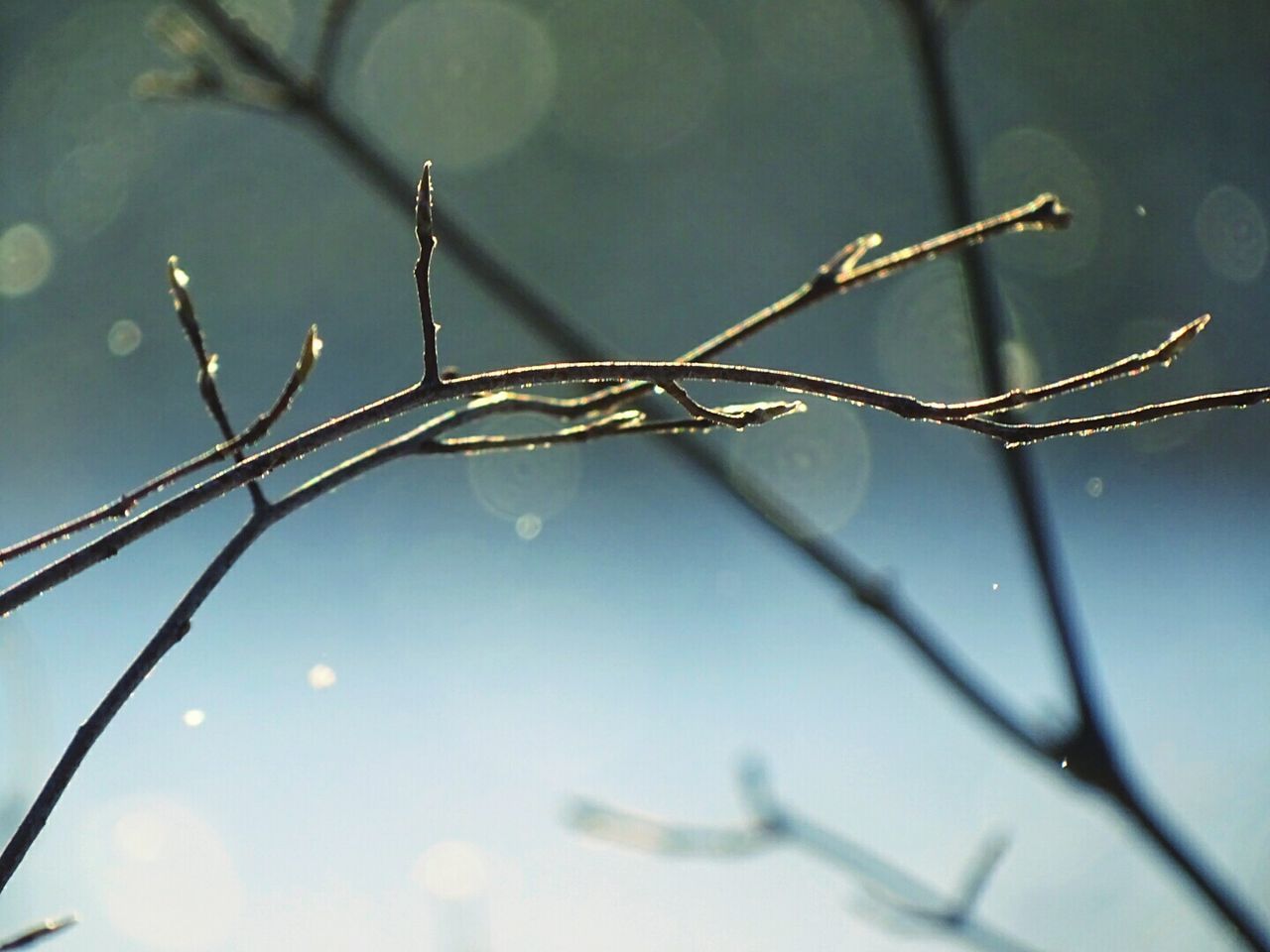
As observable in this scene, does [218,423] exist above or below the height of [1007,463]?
below

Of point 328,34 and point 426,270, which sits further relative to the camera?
point 328,34

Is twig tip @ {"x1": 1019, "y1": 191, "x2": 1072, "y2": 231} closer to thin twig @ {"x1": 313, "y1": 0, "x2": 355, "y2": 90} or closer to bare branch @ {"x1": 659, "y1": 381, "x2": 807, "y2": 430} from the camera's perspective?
bare branch @ {"x1": 659, "y1": 381, "x2": 807, "y2": 430}

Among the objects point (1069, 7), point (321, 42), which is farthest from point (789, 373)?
point (1069, 7)

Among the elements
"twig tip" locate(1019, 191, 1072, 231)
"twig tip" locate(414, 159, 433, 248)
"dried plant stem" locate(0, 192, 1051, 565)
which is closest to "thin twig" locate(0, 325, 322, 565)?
"dried plant stem" locate(0, 192, 1051, 565)

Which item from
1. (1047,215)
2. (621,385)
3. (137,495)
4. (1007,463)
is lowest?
(137,495)

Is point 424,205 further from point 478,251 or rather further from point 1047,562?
point 1047,562

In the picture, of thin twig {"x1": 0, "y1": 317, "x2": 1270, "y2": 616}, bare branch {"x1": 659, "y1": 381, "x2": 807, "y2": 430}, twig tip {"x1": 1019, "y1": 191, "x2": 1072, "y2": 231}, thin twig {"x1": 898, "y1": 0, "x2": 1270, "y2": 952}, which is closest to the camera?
thin twig {"x1": 0, "y1": 317, "x2": 1270, "y2": 616}

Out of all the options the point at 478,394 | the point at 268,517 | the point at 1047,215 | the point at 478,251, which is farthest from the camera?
the point at 478,251

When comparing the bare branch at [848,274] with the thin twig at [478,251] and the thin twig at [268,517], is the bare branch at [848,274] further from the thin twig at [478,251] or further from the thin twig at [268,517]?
the thin twig at [478,251]

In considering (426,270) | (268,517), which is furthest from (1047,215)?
(268,517)

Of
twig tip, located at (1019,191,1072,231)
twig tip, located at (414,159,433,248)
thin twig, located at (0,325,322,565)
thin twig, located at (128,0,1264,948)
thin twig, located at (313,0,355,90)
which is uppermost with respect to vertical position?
thin twig, located at (313,0,355,90)

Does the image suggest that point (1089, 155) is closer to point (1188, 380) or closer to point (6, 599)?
point (1188, 380)
